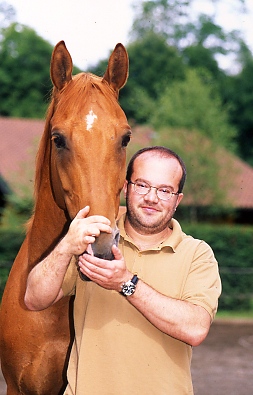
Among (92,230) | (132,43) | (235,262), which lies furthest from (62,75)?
(132,43)

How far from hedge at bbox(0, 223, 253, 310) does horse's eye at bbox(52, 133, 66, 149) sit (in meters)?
13.0

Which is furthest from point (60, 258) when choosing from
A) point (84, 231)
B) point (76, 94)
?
point (76, 94)

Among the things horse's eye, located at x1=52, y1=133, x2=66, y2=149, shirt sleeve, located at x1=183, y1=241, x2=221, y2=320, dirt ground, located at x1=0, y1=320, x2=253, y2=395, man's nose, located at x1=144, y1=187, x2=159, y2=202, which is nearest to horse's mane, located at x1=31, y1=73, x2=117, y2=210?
horse's eye, located at x1=52, y1=133, x2=66, y2=149

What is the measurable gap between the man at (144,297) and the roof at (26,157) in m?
14.6

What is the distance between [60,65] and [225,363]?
7.86 metres

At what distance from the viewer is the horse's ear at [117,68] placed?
3037 millimetres

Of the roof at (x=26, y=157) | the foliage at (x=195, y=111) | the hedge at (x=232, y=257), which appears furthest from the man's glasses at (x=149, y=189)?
the foliage at (x=195, y=111)

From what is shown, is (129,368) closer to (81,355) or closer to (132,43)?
(81,355)

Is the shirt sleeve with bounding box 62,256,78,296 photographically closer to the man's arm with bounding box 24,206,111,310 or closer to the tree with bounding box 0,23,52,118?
the man's arm with bounding box 24,206,111,310

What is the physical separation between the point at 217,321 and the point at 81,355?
40.0ft

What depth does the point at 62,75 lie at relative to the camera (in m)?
2.99

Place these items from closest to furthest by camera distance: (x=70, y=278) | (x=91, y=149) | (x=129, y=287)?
(x=129, y=287)
(x=91, y=149)
(x=70, y=278)

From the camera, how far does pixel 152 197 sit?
2.70m

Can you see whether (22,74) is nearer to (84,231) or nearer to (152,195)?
(152,195)
